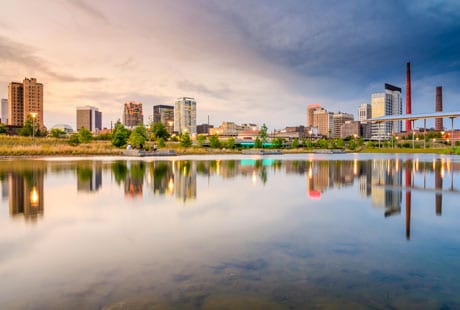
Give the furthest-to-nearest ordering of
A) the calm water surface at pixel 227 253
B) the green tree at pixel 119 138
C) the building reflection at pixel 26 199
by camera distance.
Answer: the green tree at pixel 119 138, the building reflection at pixel 26 199, the calm water surface at pixel 227 253

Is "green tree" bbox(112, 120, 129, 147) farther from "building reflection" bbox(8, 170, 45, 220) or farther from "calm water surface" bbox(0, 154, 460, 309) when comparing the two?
"calm water surface" bbox(0, 154, 460, 309)

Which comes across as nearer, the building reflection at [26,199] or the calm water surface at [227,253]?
the calm water surface at [227,253]

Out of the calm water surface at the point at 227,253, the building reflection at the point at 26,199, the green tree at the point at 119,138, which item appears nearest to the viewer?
the calm water surface at the point at 227,253

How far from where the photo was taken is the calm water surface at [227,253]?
5098mm

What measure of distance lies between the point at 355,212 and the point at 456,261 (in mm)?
5105

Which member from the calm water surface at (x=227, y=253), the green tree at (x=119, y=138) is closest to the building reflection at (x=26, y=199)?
the calm water surface at (x=227, y=253)

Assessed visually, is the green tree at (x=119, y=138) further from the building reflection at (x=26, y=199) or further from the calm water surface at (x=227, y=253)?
the calm water surface at (x=227, y=253)

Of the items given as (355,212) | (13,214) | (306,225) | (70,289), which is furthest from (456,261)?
(13,214)

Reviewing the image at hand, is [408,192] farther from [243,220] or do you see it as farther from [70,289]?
[70,289]

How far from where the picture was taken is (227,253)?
7.24 metres

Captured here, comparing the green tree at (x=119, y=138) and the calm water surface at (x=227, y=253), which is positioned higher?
the green tree at (x=119, y=138)

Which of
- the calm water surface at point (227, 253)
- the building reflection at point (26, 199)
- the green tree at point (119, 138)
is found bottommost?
the calm water surface at point (227, 253)

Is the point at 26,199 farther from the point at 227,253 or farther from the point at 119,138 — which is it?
the point at 119,138

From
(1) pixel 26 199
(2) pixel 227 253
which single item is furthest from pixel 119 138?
(2) pixel 227 253
